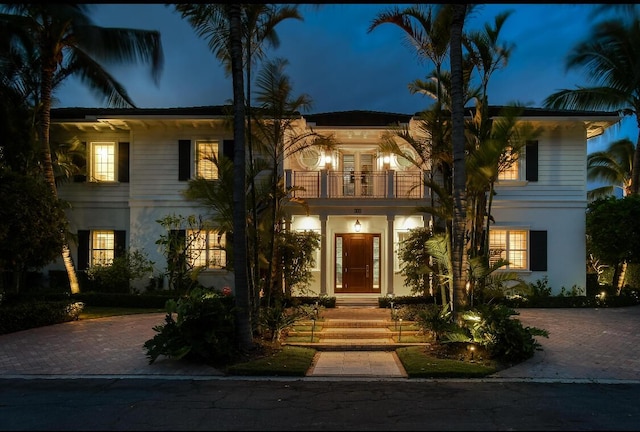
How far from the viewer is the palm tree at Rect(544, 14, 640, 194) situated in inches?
605

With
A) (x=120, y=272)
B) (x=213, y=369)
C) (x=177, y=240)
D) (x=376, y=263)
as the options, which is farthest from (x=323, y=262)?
(x=213, y=369)

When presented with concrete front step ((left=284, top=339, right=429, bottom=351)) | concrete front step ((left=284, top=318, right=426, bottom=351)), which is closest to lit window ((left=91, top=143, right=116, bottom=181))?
concrete front step ((left=284, top=318, right=426, bottom=351))

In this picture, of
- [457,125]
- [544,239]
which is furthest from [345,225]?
[457,125]

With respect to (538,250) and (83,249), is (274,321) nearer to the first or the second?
(83,249)

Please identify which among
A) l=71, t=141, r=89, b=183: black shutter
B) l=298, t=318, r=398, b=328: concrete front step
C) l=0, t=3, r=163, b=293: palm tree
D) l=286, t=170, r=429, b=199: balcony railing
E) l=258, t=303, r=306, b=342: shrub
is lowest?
l=298, t=318, r=398, b=328: concrete front step

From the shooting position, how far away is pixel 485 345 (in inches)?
325

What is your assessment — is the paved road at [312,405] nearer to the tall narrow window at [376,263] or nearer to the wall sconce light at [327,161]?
the tall narrow window at [376,263]

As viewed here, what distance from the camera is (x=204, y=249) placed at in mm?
15094

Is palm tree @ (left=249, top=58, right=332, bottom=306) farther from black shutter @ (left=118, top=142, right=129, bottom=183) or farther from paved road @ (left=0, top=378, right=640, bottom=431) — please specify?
black shutter @ (left=118, top=142, right=129, bottom=183)

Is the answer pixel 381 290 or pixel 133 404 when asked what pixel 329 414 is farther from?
pixel 381 290

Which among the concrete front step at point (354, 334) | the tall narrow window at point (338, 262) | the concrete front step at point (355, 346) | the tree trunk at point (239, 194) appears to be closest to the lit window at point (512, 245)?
the tall narrow window at point (338, 262)

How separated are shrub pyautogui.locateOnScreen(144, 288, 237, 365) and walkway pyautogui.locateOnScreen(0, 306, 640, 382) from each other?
0.93 ft

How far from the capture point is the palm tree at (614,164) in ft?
79.2

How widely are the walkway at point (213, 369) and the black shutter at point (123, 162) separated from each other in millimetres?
5757
